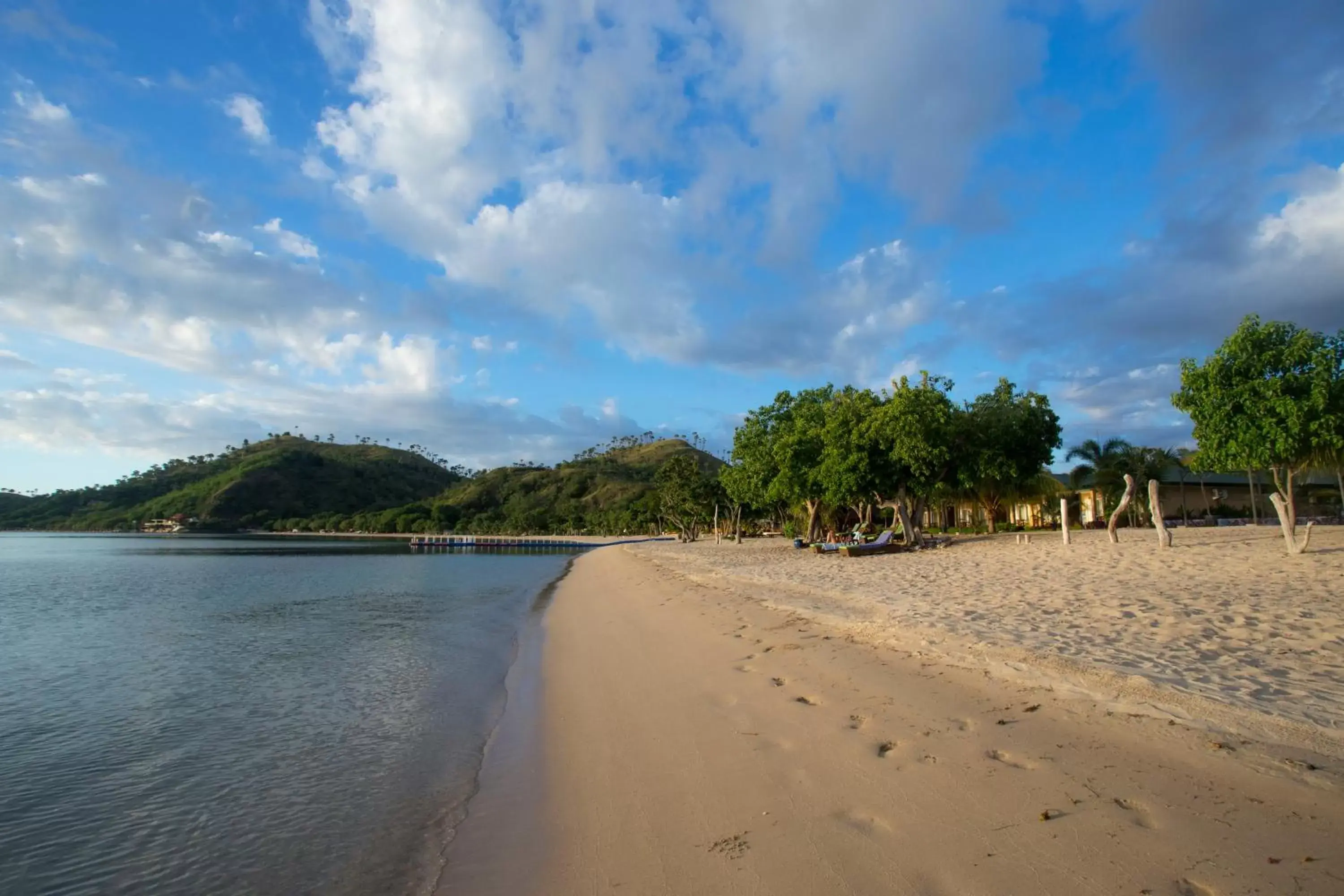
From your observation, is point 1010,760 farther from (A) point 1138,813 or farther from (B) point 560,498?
(B) point 560,498

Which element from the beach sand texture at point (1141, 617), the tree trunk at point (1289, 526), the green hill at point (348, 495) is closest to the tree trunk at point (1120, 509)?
the beach sand texture at point (1141, 617)

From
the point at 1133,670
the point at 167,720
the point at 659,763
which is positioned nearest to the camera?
the point at 659,763

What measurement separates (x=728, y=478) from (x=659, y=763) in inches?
1446

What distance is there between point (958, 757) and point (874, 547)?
72.4 ft

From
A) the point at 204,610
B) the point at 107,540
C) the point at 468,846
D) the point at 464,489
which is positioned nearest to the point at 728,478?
the point at 204,610

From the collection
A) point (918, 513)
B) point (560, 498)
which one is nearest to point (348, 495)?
point (560, 498)

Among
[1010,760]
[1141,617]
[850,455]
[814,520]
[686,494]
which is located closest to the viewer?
[1010,760]

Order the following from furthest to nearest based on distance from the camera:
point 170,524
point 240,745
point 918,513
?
point 170,524 < point 918,513 < point 240,745

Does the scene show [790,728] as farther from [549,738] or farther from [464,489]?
[464,489]

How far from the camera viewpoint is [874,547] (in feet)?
86.6

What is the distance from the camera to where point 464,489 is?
16312cm

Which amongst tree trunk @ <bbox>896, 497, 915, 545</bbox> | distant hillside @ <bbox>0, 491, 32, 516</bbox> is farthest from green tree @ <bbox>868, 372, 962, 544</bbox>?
distant hillside @ <bbox>0, 491, 32, 516</bbox>

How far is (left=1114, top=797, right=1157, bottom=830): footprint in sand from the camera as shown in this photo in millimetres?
3904

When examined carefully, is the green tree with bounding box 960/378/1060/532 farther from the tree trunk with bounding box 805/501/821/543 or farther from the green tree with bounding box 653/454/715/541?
the green tree with bounding box 653/454/715/541
